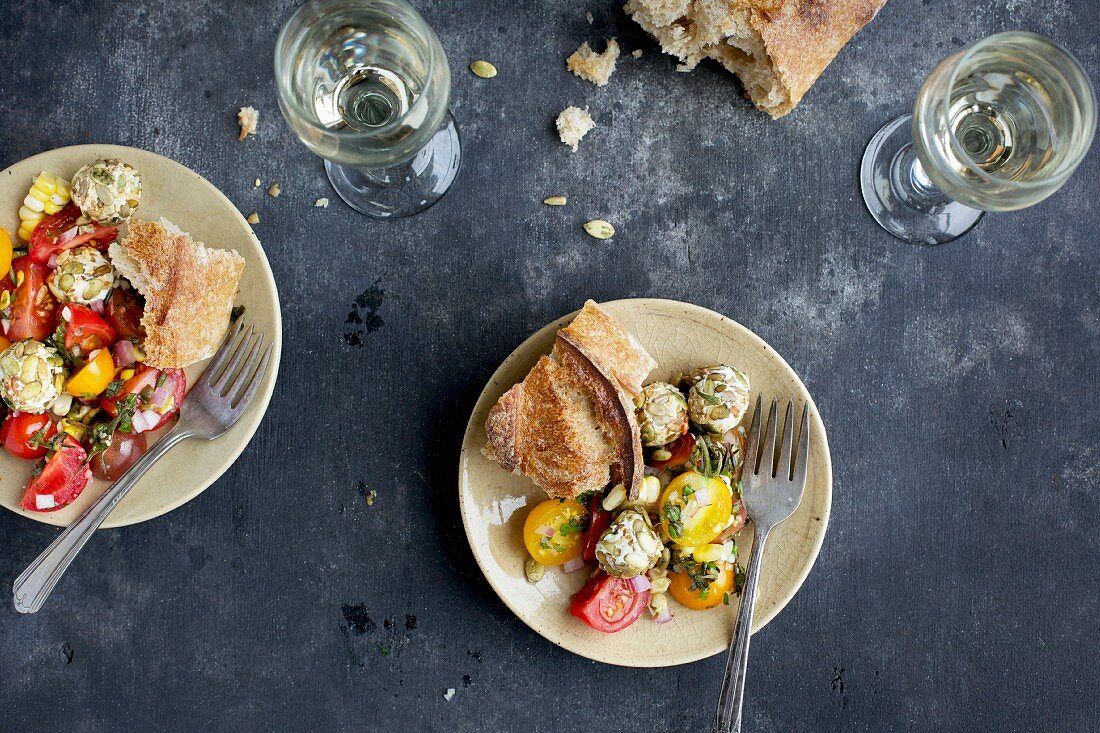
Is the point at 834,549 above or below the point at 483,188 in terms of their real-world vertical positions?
below

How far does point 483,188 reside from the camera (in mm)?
2229

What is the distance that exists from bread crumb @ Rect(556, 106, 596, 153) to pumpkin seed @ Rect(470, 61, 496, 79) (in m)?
0.22

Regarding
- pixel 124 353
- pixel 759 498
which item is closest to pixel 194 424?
pixel 124 353

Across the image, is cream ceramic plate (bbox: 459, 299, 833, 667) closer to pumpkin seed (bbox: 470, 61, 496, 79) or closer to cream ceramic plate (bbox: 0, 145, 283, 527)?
cream ceramic plate (bbox: 0, 145, 283, 527)

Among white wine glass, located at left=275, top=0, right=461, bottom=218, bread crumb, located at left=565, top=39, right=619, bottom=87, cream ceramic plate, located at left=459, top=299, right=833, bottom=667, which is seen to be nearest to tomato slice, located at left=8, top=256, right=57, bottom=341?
white wine glass, located at left=275, top=0, right=461, bottom=218

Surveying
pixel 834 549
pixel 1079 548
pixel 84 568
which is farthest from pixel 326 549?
pixel 1079 548

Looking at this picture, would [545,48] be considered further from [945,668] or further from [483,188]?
[945,668]

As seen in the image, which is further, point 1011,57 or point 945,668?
point 945,668

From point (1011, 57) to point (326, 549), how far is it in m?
2.08

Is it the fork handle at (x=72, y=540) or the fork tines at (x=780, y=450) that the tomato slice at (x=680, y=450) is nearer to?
the fork tines at (x=780, y=450)

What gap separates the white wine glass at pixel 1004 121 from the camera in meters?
1.80

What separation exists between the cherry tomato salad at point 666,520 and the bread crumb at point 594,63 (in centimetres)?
84

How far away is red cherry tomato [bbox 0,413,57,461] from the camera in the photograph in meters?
1.93

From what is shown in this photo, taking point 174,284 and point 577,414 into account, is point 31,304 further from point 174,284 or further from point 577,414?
point 577,414
